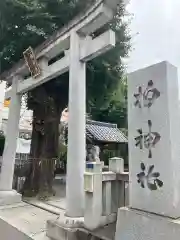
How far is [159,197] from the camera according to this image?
2531 millimetres

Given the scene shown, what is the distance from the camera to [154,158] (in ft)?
8.63

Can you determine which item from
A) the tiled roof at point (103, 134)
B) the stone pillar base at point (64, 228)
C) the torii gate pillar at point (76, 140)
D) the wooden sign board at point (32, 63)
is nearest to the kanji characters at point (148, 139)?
the torii gate pillar at point (76, 140)

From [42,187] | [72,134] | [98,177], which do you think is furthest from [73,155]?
[42,187]

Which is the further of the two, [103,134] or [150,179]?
[103,134]

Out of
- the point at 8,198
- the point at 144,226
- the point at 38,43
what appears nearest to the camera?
the point at 144,226

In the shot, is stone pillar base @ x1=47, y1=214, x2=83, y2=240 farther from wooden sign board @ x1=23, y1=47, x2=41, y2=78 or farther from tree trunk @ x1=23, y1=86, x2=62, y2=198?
wooden sign board @ x1=23, y1=47, x2=41, y2=78

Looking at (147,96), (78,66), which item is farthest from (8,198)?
(147,96)

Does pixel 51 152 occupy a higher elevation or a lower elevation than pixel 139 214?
higher

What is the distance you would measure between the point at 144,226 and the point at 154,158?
0.78 meters

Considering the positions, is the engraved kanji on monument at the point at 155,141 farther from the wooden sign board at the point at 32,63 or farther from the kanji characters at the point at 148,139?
the wooden sign board at the point at 32,63

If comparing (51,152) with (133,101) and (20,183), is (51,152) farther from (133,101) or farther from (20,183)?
(133,101)

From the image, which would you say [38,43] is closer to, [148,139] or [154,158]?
[148,139]

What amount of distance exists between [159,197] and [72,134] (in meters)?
2.16

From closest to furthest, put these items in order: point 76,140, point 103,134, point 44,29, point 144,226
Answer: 1. point 144,226
2. point 76,140
3. point 44,29
4. point 103,134
